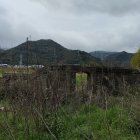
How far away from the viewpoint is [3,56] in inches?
289

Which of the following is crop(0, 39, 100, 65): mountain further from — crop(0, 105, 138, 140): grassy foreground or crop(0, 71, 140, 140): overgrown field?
crop(0, 105, 138, 140): grassy foreground

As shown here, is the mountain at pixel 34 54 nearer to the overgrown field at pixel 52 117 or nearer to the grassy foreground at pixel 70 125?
the overgrown field at pixel 52 117

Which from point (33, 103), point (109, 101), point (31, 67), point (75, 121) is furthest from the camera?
point (109, 101)

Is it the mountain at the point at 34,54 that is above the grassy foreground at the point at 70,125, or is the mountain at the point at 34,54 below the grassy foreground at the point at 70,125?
above

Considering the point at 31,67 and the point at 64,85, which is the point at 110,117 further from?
the point at 31,67

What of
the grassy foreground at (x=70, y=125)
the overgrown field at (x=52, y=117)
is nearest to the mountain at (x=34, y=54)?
the overgrown field at (x=52, y=117)

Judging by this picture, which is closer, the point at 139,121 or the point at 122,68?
the point at 139,121

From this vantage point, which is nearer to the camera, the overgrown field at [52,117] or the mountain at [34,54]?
the overgrown field at [52,117]

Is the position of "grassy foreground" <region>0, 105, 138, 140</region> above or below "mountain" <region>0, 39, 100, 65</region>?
below

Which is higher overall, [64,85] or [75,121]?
[64,85]

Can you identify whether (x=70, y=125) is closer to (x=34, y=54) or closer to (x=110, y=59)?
(x=34, y=54)

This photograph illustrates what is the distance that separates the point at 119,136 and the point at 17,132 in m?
1.80

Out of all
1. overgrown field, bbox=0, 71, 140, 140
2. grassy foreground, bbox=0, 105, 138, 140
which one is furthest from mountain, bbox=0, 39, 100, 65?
grassy foreground, bbox=0, 105, 138, 140

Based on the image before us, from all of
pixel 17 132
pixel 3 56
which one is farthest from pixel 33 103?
pixel 3 56
